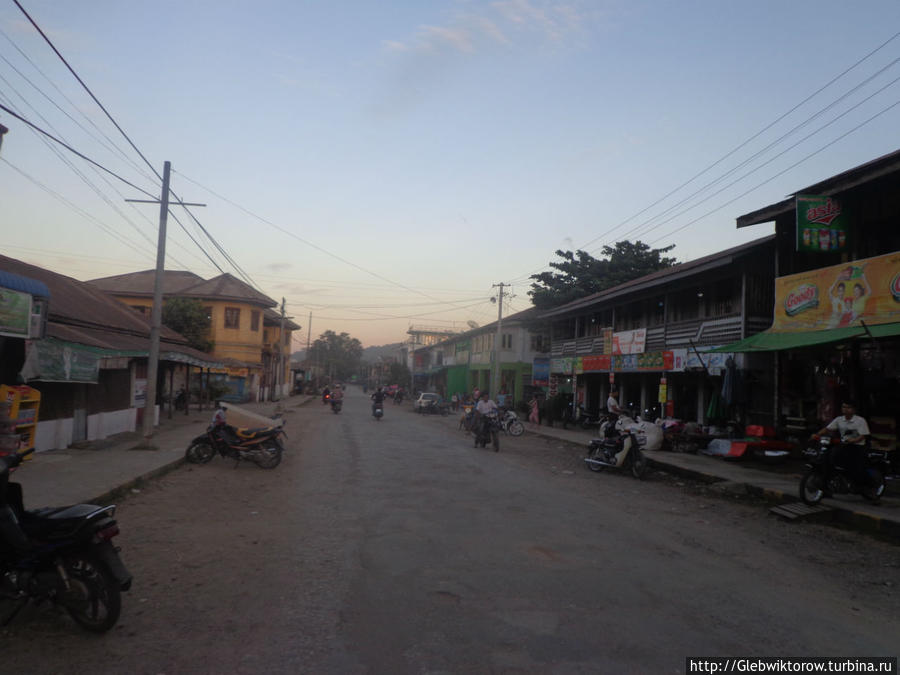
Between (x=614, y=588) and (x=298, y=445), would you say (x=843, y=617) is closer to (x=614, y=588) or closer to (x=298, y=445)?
(x=614, y=588)

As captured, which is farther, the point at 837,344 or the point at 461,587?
the point at 837,344

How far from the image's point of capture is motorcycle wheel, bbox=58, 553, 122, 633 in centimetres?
442

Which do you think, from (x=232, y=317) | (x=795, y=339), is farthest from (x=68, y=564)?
(x=232, y=317)

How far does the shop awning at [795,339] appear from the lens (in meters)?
12.4

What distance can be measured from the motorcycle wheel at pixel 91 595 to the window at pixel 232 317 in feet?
139

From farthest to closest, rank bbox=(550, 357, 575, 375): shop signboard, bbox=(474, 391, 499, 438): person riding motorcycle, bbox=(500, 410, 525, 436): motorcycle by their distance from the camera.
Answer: bbox=(550, 357, 575, 375): shop signboard < bbox=(500, 410, 525, 436): motorcycle < bbox=(474, 391, 499, 438): person riding motorcycle

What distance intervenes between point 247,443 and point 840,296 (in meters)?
13.3

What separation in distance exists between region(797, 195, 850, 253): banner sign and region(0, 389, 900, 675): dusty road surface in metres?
6.64

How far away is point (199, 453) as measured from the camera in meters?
13.9

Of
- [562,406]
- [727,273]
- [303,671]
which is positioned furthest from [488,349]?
[303,671]

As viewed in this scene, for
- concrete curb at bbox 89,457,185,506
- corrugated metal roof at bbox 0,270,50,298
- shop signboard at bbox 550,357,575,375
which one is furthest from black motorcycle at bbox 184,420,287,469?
shop signboard at bbox 550,357,575,375

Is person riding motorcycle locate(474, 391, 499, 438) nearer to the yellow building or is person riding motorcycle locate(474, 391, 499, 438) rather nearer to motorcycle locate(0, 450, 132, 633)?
motorcycle locate(0, 450, 132, 633)

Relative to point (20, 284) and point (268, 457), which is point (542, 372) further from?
point (20, 284)

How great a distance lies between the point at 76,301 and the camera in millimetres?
18031
